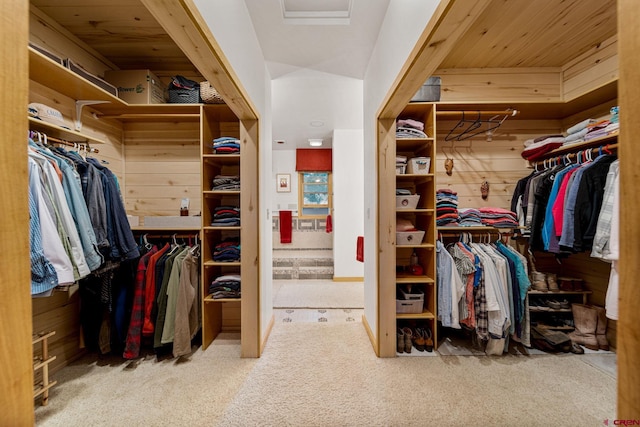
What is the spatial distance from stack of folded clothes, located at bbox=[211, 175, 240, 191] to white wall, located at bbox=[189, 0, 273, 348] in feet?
0.81

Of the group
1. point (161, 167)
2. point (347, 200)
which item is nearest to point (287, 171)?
point (347, 200)

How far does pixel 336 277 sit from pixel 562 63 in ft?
11.9

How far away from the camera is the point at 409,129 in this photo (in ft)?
7.18

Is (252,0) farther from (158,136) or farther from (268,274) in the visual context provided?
(268,274)

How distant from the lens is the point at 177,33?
104cm

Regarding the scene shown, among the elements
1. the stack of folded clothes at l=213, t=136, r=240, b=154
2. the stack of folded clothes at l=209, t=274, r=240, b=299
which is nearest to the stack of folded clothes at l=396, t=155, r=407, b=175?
the stack of folded clothes at l=213, t=136, r=240, b=154

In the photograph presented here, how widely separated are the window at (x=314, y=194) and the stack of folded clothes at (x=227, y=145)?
3018 mm

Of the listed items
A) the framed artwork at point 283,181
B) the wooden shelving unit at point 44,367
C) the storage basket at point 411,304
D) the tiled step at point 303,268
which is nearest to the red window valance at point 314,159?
the framed artwork at point 283,181

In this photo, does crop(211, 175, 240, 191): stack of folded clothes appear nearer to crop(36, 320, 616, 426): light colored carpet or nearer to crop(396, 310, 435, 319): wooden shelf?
crop(36, 320, 616, 426): light colored carpet

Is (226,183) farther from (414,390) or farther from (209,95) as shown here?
(414,390)

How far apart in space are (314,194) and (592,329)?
13.7 feet

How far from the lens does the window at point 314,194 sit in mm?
5242

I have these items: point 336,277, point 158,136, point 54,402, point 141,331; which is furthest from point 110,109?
point 336,277

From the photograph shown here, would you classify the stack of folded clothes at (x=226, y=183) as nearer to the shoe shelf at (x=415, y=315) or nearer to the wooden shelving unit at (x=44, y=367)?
the wooden shelving unit at (x=44, y=367)
